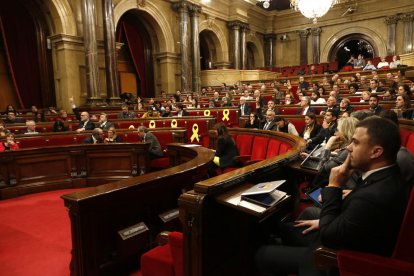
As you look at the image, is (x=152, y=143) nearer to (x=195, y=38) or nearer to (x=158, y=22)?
(x=158, y=22)

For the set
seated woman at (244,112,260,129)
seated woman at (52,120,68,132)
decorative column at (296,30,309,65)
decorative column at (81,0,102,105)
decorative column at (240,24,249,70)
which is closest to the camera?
seated woman at (244,112,260,129)

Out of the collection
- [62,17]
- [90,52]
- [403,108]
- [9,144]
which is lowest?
[9,144]

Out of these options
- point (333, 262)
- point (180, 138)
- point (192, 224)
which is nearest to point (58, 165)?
point (180, 138)

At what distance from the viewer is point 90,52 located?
998 centimetres

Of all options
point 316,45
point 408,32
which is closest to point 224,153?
point 408,32

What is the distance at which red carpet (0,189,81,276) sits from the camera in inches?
104

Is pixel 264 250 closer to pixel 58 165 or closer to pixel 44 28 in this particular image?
pixel 58 165

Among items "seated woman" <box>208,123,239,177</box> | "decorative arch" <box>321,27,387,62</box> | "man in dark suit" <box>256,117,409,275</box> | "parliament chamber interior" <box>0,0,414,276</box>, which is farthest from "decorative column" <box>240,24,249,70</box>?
"man in dark suit" <box>256,117,409,275</box>

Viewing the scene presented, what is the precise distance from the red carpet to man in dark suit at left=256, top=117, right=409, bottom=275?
2.11 meters

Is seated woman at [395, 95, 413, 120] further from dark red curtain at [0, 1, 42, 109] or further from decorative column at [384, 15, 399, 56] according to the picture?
decorative column at [384, 15, 399, 56]

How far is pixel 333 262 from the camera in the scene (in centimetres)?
A: 132

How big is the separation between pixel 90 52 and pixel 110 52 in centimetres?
81

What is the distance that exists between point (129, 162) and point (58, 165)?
3.45 feet

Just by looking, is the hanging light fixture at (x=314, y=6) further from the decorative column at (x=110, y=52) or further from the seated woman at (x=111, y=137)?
the seated woman at (x=111, y=137)
